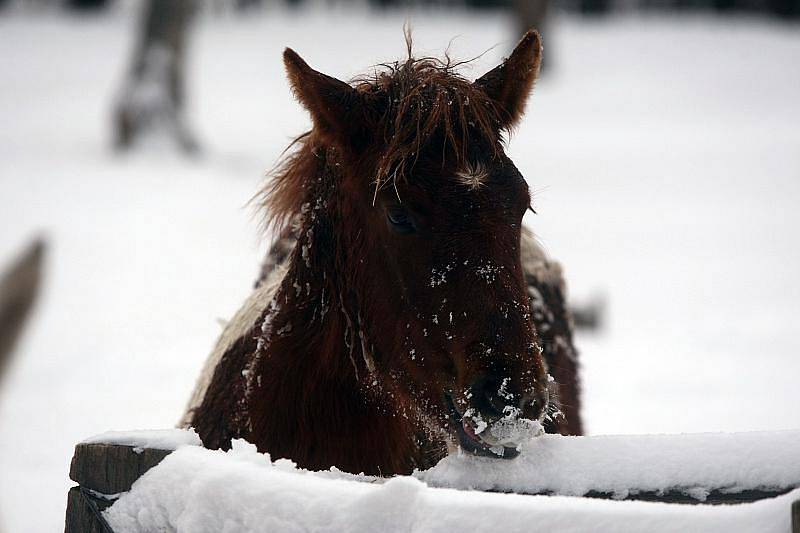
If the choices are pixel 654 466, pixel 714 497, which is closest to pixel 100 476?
pixel 654 466

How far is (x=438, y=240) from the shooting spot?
7.76 ft

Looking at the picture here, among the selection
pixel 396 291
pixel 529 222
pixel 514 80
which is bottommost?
pixel 529 222

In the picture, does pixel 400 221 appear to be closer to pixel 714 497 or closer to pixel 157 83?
pixel 714 497

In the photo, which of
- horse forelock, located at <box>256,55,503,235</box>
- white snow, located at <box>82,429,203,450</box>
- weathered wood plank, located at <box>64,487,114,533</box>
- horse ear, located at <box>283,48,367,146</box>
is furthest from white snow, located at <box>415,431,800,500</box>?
Answer: horse ear, located at <box>283,48,367,146</box>

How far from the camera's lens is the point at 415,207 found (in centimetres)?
242

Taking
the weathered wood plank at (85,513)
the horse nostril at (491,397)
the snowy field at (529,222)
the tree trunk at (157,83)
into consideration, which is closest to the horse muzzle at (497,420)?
the horse nostril at (491,397)

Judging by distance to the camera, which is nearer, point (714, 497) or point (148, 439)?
point (714, 497)

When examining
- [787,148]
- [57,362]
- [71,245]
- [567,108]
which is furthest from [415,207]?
[567,108]

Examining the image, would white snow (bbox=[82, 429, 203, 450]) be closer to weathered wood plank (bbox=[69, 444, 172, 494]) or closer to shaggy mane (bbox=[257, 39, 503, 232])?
weathered wood plank (bbox=[69, 444, 172, 494])

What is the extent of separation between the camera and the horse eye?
8.01 feet

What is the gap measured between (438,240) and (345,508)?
0.92 m

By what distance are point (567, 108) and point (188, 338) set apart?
15667mm

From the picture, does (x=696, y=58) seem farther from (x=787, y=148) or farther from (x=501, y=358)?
(x=501, y=358)

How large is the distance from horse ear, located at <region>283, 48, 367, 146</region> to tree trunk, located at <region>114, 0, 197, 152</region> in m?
11.7
